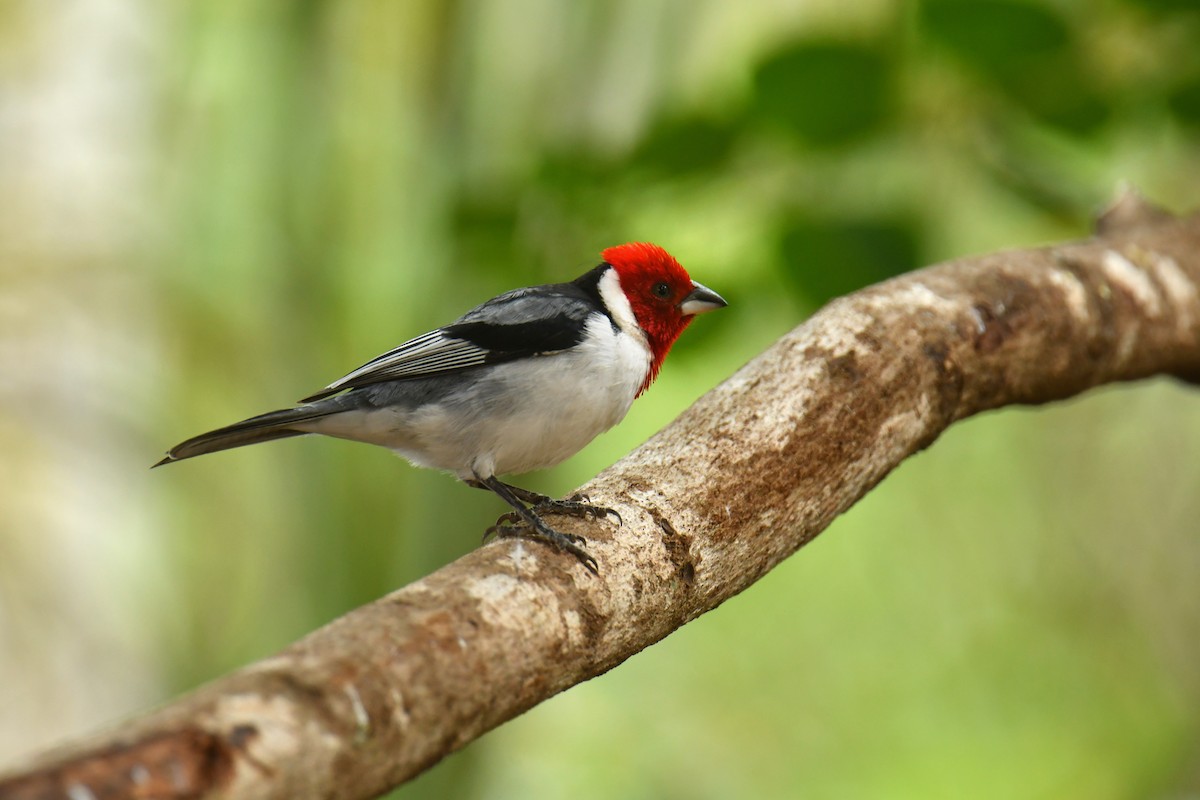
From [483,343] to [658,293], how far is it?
0.64 m

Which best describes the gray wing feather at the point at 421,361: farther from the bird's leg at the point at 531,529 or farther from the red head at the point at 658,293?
the red head at the point at 658,293

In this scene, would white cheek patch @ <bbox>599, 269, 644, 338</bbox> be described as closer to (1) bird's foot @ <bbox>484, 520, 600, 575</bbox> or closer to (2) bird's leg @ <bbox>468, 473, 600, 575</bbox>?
(2) bird's leg @ <bbox>468, 473, 600, 575</bbox>

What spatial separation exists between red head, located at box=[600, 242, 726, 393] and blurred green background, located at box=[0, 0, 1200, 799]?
14 centimetres

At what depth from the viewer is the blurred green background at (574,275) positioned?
3648 mm

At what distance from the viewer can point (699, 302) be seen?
3598 millimetres

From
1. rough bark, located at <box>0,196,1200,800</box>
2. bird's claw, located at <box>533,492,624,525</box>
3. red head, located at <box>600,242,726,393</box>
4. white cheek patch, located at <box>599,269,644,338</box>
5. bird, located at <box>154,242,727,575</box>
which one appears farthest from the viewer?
red head, located at <box>600,242,726,393</box>

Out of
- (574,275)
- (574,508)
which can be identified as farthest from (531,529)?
(574,275)

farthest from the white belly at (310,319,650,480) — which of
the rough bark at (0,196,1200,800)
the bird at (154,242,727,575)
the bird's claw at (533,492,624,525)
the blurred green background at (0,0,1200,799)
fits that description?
the blurred green background at (0,0,1200,799)

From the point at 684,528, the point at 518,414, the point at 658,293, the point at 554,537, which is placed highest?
the point at 658,293

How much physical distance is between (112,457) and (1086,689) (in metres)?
6.26

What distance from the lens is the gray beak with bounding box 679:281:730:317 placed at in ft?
11.7

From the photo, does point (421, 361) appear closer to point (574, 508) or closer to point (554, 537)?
point (574, 508)

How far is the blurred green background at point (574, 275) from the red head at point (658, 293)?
5.4 inches

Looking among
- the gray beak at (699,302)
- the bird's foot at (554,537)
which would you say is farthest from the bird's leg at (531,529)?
the gray beak at (699,302)
